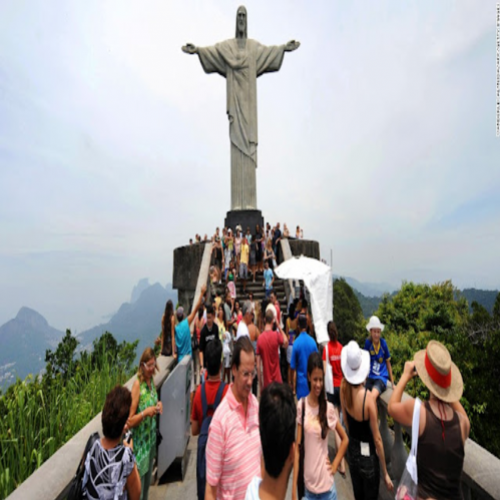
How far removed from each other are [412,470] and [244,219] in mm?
12647

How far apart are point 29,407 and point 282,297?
21.9 feet

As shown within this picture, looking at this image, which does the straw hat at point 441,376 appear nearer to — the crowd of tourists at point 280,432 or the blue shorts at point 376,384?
the crowd of tourists at point 280,432

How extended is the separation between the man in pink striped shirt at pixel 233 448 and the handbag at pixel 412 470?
0.90 metres

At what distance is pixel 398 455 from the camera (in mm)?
3285

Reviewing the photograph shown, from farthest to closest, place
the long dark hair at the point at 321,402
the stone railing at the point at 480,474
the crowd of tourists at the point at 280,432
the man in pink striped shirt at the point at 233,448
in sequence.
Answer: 1. the long dark hair at the point at 321,402
2. the stone railing at the point at 480,474
3. the man in pink striped shirt at the point at 233,448
4. the crowd of tourists at the point at 280,432

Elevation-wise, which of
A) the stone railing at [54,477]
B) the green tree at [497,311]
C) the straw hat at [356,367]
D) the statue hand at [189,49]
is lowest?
the green tree at [497,311]

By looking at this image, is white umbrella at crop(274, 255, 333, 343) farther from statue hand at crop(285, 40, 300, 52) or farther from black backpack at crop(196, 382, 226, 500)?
statue hand at crop(285, 40, 300, 52)

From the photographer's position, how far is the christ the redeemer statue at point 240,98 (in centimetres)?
1512

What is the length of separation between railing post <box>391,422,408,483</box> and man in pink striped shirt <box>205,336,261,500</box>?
1.84 meters

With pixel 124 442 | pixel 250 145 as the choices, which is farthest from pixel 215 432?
pixel 250 145

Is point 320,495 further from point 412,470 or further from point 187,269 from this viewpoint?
point 187,269

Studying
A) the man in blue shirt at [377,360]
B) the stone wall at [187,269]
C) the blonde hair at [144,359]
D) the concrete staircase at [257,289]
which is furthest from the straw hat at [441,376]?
the stone wall at [187,269]

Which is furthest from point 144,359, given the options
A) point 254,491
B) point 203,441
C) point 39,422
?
point 39,422

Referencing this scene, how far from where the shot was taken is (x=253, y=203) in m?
15.1
